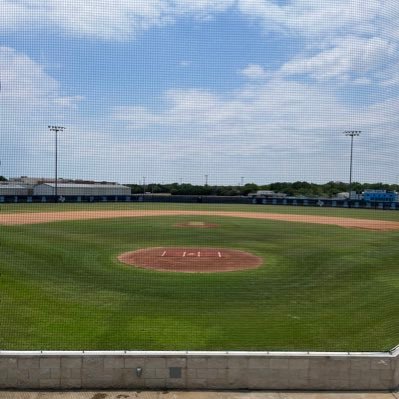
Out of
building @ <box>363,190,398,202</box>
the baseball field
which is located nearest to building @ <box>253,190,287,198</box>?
building @ <box>363,190,398,202</box>

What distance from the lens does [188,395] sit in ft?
17.3

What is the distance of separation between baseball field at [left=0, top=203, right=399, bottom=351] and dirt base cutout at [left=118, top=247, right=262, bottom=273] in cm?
4

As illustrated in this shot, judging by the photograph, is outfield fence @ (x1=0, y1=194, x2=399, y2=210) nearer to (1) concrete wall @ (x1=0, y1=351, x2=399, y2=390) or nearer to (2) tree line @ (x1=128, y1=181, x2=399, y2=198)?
(2) tree line @ (x1=128, y1=181, x2=399, y2=198)

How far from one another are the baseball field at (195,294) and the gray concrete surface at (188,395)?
5.91 feet

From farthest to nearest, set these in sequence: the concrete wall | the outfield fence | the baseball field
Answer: the outfield fence, the baseball field, the concrete wall

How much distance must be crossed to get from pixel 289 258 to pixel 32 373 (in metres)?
12.3

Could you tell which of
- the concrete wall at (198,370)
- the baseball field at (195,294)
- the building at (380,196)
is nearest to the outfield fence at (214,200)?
the building at (380,196)

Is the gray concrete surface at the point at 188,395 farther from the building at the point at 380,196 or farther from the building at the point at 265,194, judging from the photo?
the building at the point at 265,194

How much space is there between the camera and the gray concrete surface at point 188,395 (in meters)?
5.21

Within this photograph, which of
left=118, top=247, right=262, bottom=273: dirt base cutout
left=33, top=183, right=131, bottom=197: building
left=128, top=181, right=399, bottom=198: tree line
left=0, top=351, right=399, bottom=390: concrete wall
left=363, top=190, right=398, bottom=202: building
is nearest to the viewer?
left=0, top=351, right=399, bottom=390: concrete wall

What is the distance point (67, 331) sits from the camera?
25.7 feet

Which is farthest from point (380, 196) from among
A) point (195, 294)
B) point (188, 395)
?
point (188, 395)

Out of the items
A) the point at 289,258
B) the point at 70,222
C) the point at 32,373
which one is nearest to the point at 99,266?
the point at 289,258

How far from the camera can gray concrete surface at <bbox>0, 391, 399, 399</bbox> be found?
521cm
